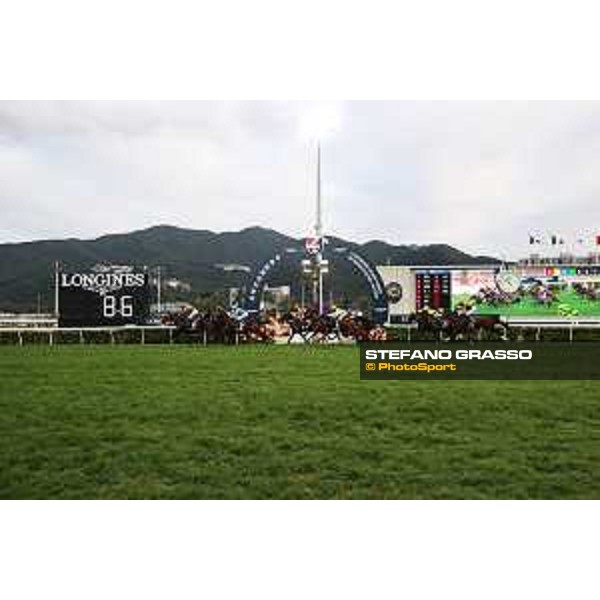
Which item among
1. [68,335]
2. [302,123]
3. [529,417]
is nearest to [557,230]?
[529,417]

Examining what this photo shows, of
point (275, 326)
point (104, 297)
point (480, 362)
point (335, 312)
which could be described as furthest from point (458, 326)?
point (104, 297)

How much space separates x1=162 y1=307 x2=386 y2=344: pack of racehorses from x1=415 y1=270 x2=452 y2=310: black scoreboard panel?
1.23 feet

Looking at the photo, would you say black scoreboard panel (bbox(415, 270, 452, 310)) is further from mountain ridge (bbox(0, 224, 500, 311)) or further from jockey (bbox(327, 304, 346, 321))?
jockey (bbox(327, 304, 346, 321))

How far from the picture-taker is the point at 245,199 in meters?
5.17

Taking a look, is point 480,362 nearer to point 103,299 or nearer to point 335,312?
point 335,312

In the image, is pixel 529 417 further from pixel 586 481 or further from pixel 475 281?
pixel 475 281

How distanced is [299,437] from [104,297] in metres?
1.38

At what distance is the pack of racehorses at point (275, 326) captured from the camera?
17.3ft

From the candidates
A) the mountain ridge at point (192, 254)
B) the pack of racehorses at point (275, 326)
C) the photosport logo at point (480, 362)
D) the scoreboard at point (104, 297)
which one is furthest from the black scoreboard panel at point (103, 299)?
the photosport logo at point (480, 362)

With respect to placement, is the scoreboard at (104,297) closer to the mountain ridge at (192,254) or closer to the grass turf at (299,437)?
the mountain ridge at (192,254)

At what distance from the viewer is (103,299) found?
553 centimetres

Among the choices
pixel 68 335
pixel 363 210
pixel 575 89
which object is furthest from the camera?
pixel 68 335

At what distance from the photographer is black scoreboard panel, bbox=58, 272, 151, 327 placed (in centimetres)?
544

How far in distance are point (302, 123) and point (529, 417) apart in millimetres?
1816
